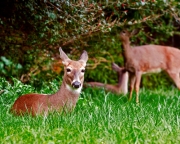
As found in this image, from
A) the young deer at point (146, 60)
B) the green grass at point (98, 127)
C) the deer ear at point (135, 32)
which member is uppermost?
the deer ear at point (135, 32)

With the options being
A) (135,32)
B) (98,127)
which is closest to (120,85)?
(135,32)

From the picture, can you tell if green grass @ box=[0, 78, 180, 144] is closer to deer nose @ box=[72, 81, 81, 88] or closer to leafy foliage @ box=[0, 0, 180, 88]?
deer nose @ box=[72, 81, 81, 88]

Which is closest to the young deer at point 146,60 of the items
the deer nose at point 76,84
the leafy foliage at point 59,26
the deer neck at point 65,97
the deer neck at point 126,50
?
the deer neck at point 126,50

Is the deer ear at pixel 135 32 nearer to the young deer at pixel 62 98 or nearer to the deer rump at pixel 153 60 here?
the deer rump at pixel 153 60

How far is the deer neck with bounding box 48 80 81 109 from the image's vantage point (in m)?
→ 6.39

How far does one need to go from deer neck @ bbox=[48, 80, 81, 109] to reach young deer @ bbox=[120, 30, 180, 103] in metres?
2.98

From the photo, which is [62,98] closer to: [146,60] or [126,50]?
[126,50]

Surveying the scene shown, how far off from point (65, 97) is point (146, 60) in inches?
150

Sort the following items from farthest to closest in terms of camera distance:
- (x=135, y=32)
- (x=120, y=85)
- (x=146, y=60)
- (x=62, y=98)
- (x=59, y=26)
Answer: (x=120, y=85)
(x=146, y=60)
(x=135, y=32)
(x=59, y=26)
(x=62, y=98)

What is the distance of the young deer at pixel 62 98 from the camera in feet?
20.7

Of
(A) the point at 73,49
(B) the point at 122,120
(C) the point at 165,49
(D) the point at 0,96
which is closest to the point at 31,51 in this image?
(A) the point at 73,49

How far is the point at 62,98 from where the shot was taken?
6.43 metres

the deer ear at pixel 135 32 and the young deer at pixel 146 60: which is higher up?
the deer ear at pixel 135 32

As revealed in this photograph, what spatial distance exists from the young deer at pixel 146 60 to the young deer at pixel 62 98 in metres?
2.99
